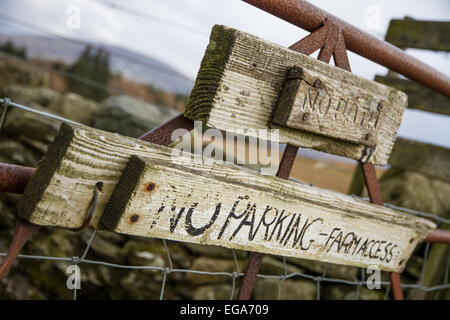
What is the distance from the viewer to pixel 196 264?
2715 millimetres

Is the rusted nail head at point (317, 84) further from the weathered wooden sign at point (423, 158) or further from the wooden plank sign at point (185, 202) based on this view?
the weathered wooden sign at point (423, 158)

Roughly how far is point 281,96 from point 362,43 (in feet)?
1.43

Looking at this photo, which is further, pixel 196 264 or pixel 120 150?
pixel 196 264

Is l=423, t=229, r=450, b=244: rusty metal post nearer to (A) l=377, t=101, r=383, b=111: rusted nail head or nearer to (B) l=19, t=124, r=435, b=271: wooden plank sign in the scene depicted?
(B) l=19, t=124, r=435, b=271: wooden plank sign

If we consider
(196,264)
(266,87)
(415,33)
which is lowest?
(196,264)

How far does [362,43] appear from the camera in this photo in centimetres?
116

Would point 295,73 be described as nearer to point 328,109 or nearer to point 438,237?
point 328,109

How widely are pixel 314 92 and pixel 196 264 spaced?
2.13 metres

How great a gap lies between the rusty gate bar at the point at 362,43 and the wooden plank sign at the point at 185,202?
493 millimetres

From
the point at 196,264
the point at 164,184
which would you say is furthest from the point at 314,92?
the point at 196,264

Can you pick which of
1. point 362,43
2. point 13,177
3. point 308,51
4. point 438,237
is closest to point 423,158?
point 438,237
